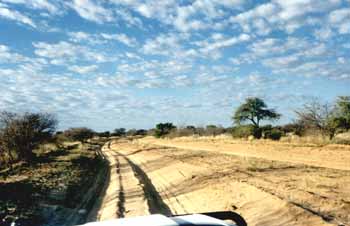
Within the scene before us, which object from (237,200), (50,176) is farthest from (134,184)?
(237,200)

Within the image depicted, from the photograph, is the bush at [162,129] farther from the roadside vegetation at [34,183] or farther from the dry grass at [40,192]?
the dry grass at [40,192]

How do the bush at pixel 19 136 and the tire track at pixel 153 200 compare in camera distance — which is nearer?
the tire track at pixel 153 200

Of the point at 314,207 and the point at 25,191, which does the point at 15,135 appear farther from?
the point at 314,207

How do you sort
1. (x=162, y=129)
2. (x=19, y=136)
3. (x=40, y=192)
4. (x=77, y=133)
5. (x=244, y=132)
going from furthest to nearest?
(x=162, y=129), (x=77, y=133), (x=244, y=132), (x=19, y=136), (x=40, y=192)

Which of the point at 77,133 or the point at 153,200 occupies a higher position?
the point at 77,133

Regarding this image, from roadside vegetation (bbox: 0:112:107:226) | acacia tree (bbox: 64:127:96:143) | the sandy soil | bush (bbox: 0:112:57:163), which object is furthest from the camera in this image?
acacia tree (bbox: 64:127:96:143)

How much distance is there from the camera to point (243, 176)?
17562 mm

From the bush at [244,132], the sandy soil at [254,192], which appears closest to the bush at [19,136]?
the sandy soil at [254,192]

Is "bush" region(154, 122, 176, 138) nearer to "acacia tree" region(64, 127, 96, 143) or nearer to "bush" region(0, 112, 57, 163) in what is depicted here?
"acacia tree" region(64, 127, 96, 143)

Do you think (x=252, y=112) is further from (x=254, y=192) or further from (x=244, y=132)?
(x=254, y=192)

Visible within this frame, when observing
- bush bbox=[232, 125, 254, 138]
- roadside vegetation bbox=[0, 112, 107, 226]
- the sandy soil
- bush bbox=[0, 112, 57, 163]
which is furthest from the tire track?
bush bbox=[232, 125, 254, 138]

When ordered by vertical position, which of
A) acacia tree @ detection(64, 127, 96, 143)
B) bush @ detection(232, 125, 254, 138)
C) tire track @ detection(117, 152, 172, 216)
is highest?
acacia tree @ detection(64, 127, 96, 143)

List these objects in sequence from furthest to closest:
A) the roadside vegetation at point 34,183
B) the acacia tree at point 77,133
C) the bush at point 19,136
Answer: the acacia tree at point 77,133, the bush at point 19,136, the roadside vegetation at point 34,183

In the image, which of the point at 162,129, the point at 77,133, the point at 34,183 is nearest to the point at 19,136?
the point at 34,183
